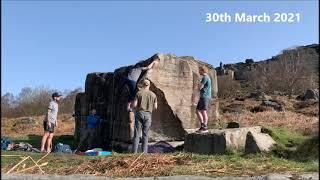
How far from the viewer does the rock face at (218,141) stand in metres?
11.4

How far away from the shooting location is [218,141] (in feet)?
37.8

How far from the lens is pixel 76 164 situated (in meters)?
9.05

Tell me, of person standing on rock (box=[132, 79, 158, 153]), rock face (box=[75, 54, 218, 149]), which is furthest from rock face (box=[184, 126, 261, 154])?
rock face (box=[75, 54, 218, 149])

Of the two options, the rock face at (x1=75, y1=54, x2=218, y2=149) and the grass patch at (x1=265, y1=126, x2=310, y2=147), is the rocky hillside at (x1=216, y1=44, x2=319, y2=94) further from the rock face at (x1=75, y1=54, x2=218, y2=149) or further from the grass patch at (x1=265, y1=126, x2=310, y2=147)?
the grass patch at (x1=265, y1=126, x2=310, y2=147)

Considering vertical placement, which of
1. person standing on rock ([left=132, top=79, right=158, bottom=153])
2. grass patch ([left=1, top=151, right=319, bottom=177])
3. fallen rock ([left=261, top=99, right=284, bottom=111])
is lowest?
grass patch ([left=1, top=151, right=319, bottom=177])

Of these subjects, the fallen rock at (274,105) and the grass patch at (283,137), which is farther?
the fallen rock at (274,105)

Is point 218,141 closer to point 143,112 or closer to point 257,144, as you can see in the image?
point 257,144

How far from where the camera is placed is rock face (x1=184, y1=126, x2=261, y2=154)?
11.4m

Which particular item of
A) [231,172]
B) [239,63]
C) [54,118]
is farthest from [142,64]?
[239,63]

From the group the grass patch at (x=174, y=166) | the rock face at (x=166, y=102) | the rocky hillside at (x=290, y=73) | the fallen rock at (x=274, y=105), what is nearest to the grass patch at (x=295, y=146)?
the grass patch at (x=174, y=166)

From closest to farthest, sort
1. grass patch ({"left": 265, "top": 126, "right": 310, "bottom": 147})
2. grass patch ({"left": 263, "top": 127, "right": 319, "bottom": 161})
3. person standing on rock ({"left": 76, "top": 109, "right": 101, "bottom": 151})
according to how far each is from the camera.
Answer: grass patch ({"left": 263, "top": 127, "right": 319, "bottom": 161}), grass patch ({"left": 265, "top": 126, "right": 310, "bottom": 147}), person standing on rock ({"left": 76, "top": 109, "right": 101, "bottom": 151})

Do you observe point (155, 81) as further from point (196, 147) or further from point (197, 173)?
point (197, 173)

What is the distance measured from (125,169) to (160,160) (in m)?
0.76

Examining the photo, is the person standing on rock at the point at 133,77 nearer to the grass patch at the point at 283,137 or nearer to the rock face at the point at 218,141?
the rock face at the point at 218,141
